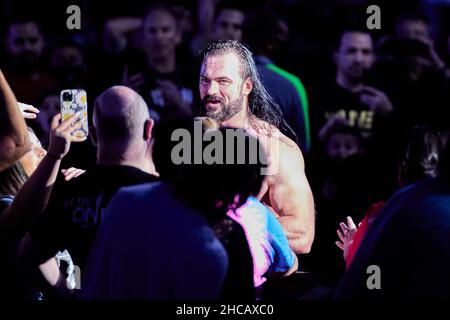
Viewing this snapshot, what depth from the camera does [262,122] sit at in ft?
16.3

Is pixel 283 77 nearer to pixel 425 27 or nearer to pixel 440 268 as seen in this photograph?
pixel 425 27

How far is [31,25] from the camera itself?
7504mm

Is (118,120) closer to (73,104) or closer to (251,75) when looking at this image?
(73,104)

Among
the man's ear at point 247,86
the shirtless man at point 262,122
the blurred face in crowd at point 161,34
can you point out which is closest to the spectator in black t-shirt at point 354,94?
the blurred face in crowd at point 161,34

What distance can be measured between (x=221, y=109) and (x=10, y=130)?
61.9 inches

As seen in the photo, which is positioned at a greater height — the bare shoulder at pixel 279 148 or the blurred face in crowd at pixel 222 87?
the blurred face in crowd at pixel 222 87

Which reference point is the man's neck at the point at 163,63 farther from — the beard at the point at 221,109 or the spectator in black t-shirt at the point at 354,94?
the beard at the point at 221,109

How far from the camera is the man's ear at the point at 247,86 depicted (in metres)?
4.99

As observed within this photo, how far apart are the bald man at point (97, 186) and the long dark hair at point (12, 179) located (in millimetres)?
184

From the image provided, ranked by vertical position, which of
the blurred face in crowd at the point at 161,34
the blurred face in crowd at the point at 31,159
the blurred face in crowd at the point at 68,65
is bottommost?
the blurred face in crowd at the point at 31,159

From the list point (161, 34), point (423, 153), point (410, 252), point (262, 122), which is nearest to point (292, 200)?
point (262, 122)

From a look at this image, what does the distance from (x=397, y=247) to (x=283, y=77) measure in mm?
3119

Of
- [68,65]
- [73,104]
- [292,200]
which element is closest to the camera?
[73,104]

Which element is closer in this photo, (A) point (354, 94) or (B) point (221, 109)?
(B) point (221, 109)
